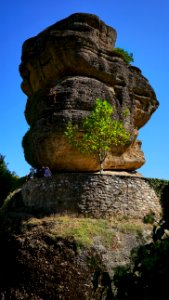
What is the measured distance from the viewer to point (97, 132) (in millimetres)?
19172

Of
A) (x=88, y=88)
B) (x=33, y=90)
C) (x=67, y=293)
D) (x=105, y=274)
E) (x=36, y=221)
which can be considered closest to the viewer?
(x=105, y=274)

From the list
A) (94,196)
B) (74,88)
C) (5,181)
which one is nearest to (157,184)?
(94,196)

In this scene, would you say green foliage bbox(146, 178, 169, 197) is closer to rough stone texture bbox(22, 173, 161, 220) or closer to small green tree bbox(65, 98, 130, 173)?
rough stone texture bbox(22, 173, 161, 220)

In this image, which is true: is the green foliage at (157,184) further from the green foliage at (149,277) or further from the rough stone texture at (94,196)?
the green foliage at (149,277)

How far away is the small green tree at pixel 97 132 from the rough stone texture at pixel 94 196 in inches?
81.3

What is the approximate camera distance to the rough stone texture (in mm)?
16922

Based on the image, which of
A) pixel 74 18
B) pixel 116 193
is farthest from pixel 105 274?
pixel 74 18

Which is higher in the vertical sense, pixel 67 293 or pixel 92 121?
pixel 92 121

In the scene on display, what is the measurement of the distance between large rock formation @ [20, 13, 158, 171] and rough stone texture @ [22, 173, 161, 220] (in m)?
2.60

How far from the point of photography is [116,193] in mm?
17312

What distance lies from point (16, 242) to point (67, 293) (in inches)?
135

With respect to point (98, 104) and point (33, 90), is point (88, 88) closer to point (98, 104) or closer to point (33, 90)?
point (98, 104)

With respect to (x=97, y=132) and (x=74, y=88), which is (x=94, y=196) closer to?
(x=97, y=132)

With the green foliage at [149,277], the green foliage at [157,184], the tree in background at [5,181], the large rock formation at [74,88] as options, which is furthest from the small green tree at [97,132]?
the green foliage at [149,277]
